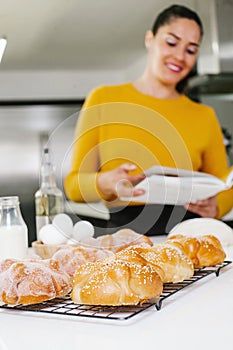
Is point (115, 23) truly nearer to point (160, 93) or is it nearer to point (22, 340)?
point (160, 93)

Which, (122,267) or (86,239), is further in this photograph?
(86,239)

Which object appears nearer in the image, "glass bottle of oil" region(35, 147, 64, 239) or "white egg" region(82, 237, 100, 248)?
"white egg" region(82, 237, 100, 248)

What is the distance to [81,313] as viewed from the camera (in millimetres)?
859

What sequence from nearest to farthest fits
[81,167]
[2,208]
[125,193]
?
[2,208] → [125,193] → [81,167]

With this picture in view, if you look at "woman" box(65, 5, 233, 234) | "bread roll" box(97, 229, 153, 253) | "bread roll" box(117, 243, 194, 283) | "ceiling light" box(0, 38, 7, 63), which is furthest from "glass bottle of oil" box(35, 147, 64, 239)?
"ceiling light" box(0, 38, 7, 63)

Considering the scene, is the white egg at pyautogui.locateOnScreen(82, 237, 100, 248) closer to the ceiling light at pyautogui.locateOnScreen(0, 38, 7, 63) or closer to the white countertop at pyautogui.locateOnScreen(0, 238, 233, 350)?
the white countertop at pyautogui.locateOnScreen(0, 238, 233, 350)

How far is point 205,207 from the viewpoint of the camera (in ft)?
7.63

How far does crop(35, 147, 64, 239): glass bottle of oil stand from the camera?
149 cm

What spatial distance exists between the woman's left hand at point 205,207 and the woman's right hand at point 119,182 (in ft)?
1.01

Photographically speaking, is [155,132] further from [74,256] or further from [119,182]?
[74,256]

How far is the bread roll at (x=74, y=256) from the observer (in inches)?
40.7

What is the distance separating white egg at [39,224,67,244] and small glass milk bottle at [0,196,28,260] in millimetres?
51

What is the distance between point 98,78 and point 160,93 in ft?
0.99

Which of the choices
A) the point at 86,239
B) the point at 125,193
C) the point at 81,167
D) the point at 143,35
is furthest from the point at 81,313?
the point at 143,35
